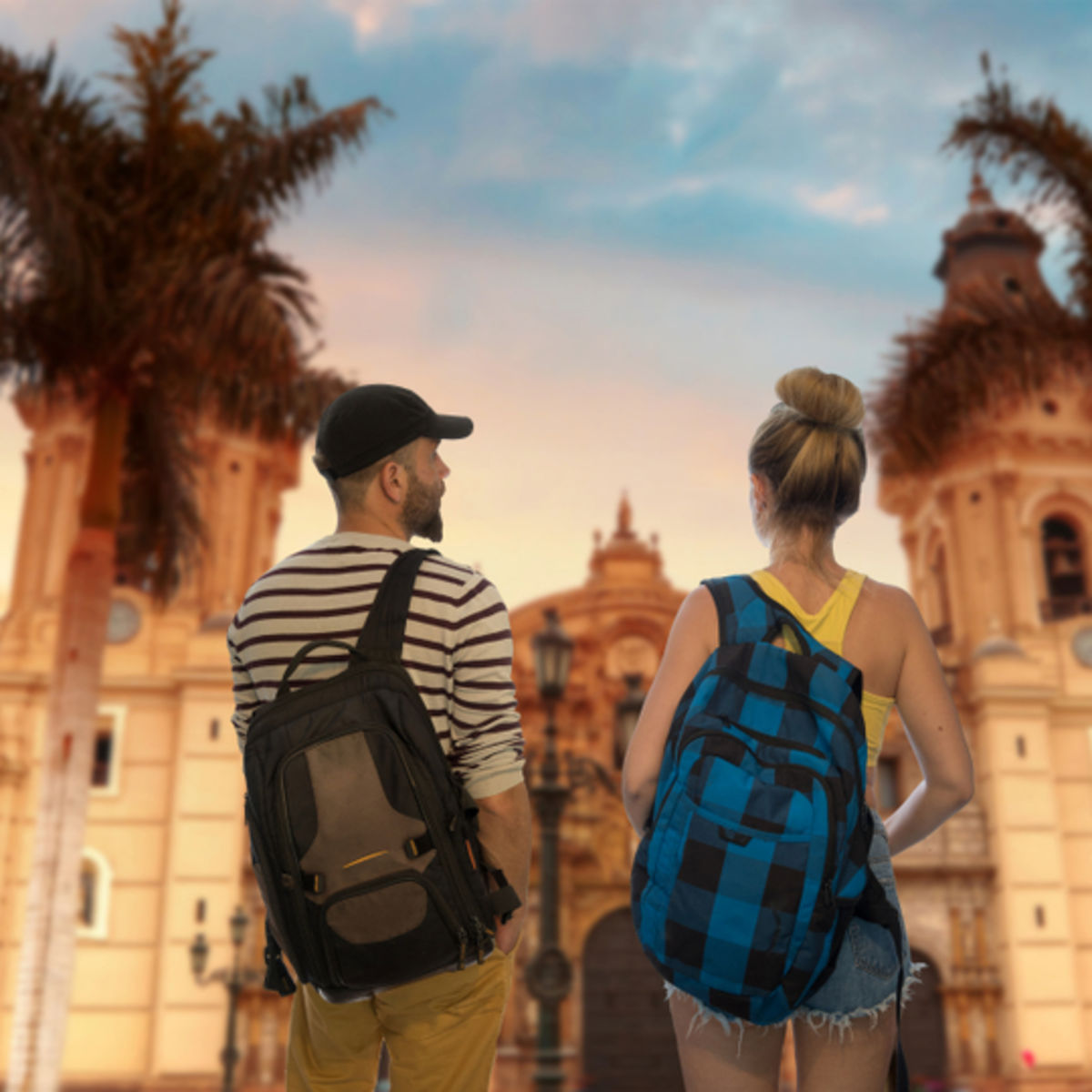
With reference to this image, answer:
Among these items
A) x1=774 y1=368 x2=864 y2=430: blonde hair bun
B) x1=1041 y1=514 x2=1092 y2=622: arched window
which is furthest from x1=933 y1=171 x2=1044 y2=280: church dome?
x1=774 y1=368 x2=864 y2=430: blonde hair bun

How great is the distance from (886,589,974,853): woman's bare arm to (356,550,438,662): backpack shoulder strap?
35.8 inches

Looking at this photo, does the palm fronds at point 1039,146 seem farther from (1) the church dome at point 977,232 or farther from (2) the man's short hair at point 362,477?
(1) the church dome at point 977,232

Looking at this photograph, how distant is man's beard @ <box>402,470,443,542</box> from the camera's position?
246 centimetres

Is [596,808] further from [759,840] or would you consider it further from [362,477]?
[759,840]

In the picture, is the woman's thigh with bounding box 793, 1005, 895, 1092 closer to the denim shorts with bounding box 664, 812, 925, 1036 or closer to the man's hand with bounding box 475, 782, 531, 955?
the denim shorts with bounding box 664, 812, 925, 1036

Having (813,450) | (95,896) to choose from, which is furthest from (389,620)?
(95,896)

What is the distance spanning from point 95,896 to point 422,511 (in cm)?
2422

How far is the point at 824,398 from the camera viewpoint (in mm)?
2361

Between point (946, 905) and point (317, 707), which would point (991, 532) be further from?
point (317, 707)

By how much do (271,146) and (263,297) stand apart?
195cm

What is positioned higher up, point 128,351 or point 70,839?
point 128,351

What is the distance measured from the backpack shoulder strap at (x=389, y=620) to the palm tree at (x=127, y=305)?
30.8 feet

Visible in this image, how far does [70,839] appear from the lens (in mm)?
10875

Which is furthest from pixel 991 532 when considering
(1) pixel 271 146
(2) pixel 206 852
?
(1) pixel 271 146
